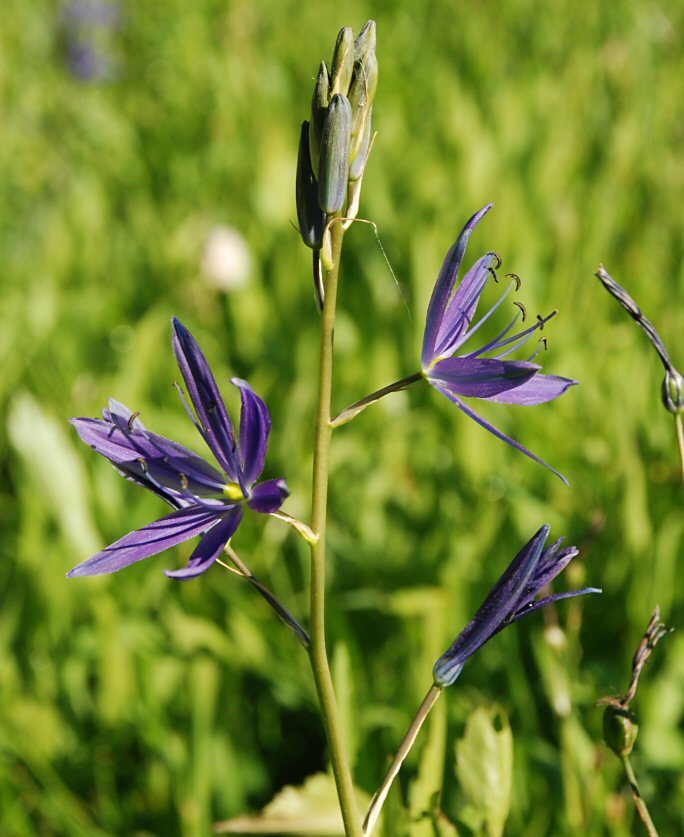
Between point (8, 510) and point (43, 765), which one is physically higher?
point (8, 510)

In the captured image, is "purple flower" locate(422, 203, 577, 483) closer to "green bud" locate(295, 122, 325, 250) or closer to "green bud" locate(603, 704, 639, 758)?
"green bud" locate(295, 122, 325, 250)

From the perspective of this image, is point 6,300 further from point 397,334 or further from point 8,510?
point 397,334

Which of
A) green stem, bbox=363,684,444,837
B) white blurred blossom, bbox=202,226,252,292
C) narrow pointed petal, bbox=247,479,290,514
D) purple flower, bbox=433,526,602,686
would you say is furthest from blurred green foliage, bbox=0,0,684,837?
narrow pointed petal, bbox=247,479,290,514

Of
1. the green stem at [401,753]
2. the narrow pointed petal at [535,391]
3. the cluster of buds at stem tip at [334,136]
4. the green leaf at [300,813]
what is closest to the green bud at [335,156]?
the cluster of buds at stem tip at [334,136]

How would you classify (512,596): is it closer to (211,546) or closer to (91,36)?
(211,546)

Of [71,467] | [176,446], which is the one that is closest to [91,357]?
[71,467]

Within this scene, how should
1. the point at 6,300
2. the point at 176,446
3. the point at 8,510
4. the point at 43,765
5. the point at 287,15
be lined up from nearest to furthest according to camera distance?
the point at 176,446 → the point at 43,765 → the point at 8,510 → the point at 6,300 → the point at 287,15

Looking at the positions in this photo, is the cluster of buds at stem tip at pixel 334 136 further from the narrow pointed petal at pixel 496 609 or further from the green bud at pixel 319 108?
the narrow pointed petal at pixel 496 609
